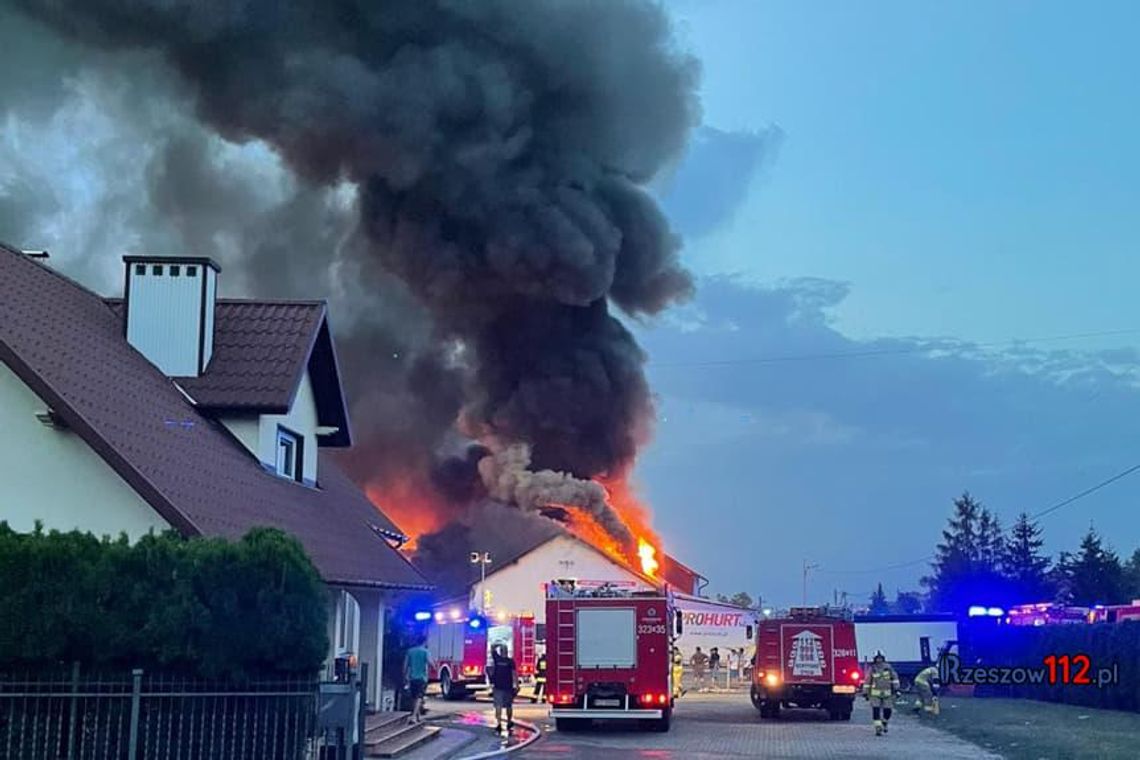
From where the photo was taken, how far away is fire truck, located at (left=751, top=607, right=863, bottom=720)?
28281mm

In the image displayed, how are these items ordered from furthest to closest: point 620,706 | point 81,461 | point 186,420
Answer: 1. point 620,706
2. point 186,420
3. point 81,461

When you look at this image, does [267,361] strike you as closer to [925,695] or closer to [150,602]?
[150,602]

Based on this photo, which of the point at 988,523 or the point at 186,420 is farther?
the point at 988,523

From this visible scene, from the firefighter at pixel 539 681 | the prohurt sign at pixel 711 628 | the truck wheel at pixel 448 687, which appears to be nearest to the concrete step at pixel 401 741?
the firefighter at pixel 539 681

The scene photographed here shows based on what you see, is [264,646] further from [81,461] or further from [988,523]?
[988,523]

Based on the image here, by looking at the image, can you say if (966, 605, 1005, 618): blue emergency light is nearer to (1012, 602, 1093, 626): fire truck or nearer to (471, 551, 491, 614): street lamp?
(1012, 602, 1093, 626): fire truck

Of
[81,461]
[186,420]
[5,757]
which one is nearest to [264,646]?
[5,757]

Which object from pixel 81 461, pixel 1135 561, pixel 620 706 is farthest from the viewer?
pixel 1135 561

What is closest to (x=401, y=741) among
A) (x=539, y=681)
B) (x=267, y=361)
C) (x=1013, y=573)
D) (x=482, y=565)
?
(x=267, y=361)

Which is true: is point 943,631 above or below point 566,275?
below

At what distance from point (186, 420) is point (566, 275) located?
82.9ft

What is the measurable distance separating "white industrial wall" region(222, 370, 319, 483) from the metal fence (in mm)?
7385

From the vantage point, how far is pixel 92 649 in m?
11.9

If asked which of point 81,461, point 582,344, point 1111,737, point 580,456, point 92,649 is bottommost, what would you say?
point 1111,737
